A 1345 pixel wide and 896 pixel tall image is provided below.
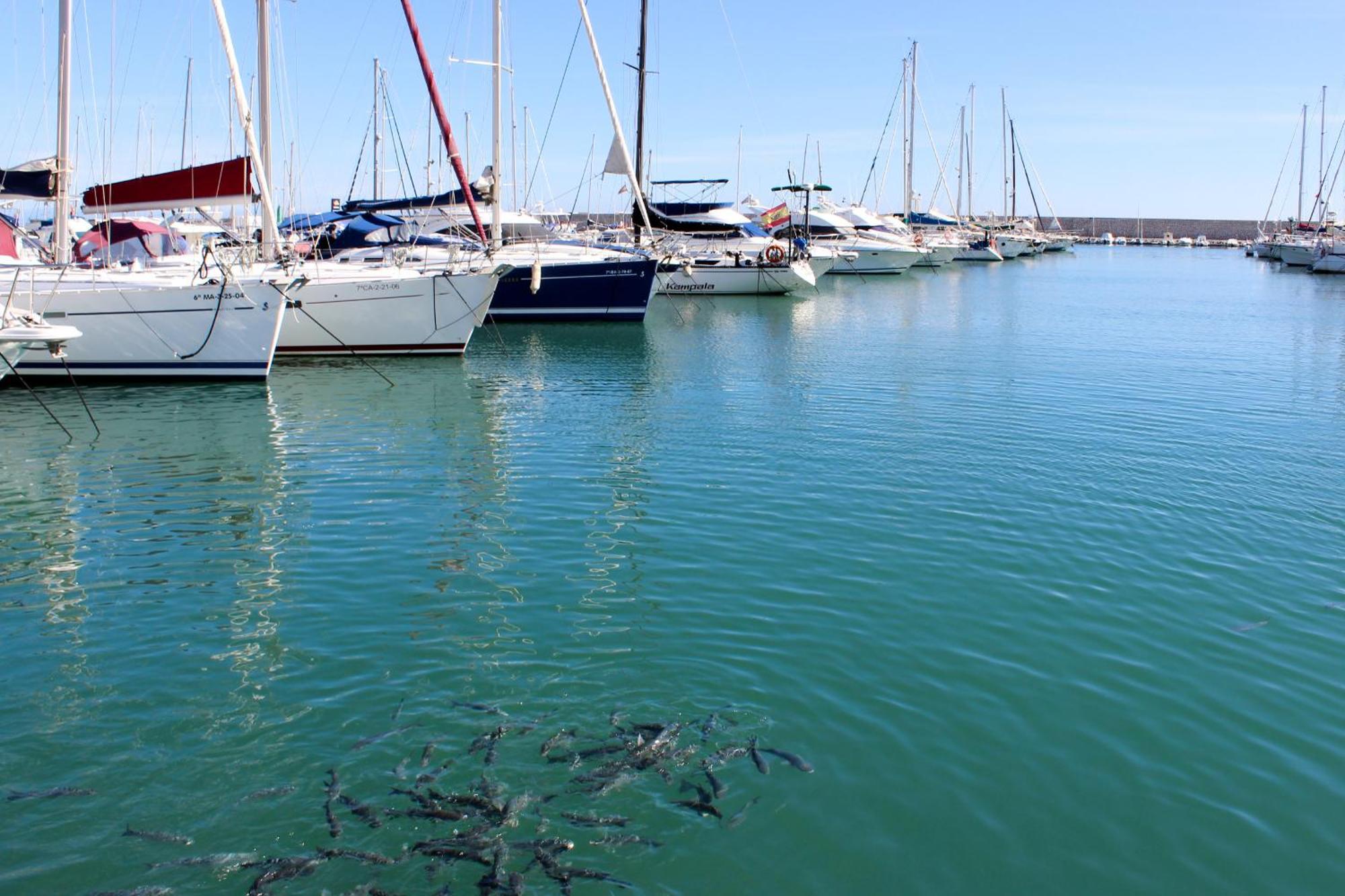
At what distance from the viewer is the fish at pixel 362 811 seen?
712 cm

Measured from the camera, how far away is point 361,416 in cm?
2128

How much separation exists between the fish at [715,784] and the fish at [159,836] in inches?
129

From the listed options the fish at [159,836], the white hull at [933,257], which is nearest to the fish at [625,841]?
the fish at [159,836]

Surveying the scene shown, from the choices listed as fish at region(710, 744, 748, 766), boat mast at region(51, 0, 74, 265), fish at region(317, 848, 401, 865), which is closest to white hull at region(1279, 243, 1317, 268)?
boat mast at region(51, 0, 74, 265)

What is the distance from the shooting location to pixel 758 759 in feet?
26.4

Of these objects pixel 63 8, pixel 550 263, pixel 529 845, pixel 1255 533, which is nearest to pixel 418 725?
pixel 529 845

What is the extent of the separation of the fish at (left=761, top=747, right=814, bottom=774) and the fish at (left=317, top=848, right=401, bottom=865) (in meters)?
2.79

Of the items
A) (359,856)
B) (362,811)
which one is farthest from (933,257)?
(359,856)

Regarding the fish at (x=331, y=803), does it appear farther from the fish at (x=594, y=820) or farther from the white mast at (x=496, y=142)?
the white mast at (x=496, y=142)

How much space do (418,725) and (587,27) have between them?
32593 mm

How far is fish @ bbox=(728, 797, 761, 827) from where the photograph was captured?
725 centimetres

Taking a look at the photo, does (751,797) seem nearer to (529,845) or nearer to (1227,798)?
(529,845)

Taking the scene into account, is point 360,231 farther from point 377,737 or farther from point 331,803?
point 331,803

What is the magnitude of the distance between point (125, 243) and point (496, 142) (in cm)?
1026
